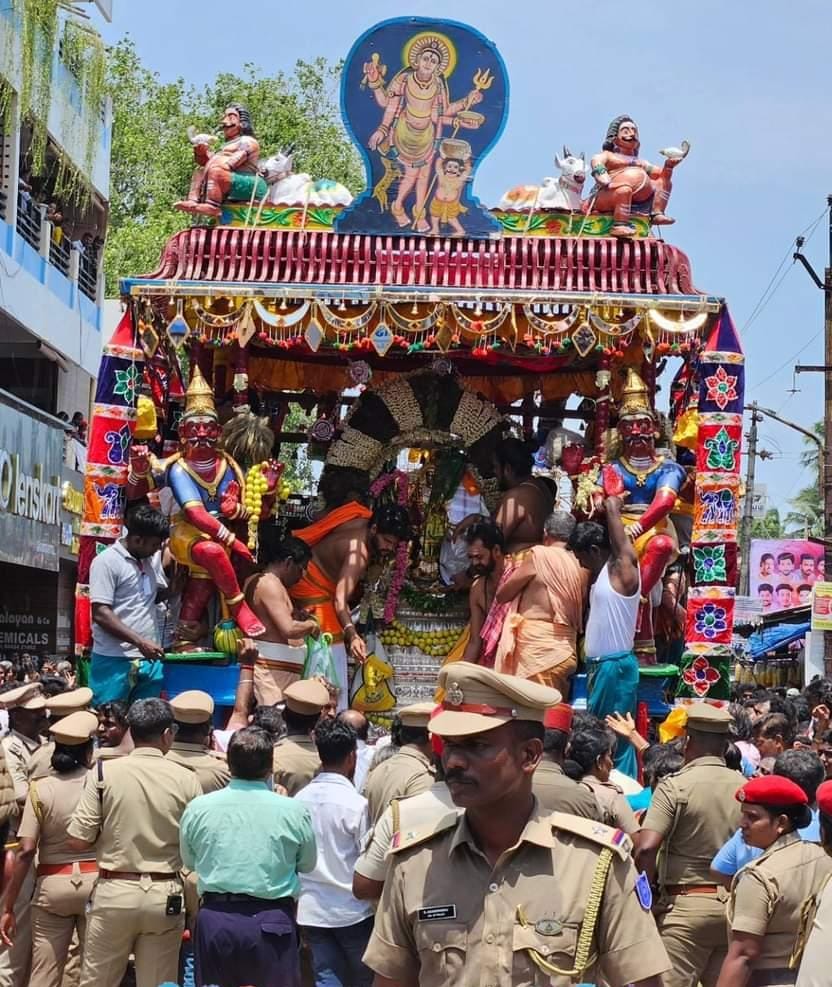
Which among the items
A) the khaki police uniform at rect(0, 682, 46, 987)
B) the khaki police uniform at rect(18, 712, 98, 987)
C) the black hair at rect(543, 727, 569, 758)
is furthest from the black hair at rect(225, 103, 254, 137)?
the black hair at rect(543, 727, 569, 758)

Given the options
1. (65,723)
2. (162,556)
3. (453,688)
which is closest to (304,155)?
Result: (162,556)

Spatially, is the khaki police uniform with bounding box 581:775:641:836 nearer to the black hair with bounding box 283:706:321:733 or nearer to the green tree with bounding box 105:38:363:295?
the black hair with bounding box 283:706:321:733

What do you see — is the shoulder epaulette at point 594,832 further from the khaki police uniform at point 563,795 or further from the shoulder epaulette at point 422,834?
the khaki police uniform at point 563,795

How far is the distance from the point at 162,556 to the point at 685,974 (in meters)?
6.07

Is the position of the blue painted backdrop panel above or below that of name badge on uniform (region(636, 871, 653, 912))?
above

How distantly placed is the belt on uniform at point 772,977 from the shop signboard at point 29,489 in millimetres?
15814

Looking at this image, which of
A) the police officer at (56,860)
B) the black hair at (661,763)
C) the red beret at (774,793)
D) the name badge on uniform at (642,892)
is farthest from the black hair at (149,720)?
the name badge on uniform at (642,892)

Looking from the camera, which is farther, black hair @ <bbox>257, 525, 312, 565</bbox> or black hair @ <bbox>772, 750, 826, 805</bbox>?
black hair @ <bbox>257, 525, 312, 565</bbox>

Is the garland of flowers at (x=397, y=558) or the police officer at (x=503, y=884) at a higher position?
the garland of flowers at (x=397, y=558)

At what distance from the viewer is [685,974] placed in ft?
20.9

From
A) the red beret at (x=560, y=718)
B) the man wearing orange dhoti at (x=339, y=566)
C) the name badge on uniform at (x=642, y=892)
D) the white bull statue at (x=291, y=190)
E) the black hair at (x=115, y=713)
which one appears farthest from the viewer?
the white bull statue at (x=291, y=190)

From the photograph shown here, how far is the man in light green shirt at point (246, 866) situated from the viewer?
18.2 ft

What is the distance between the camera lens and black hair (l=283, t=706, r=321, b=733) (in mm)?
6973

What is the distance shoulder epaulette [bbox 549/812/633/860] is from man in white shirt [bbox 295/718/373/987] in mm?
2592
